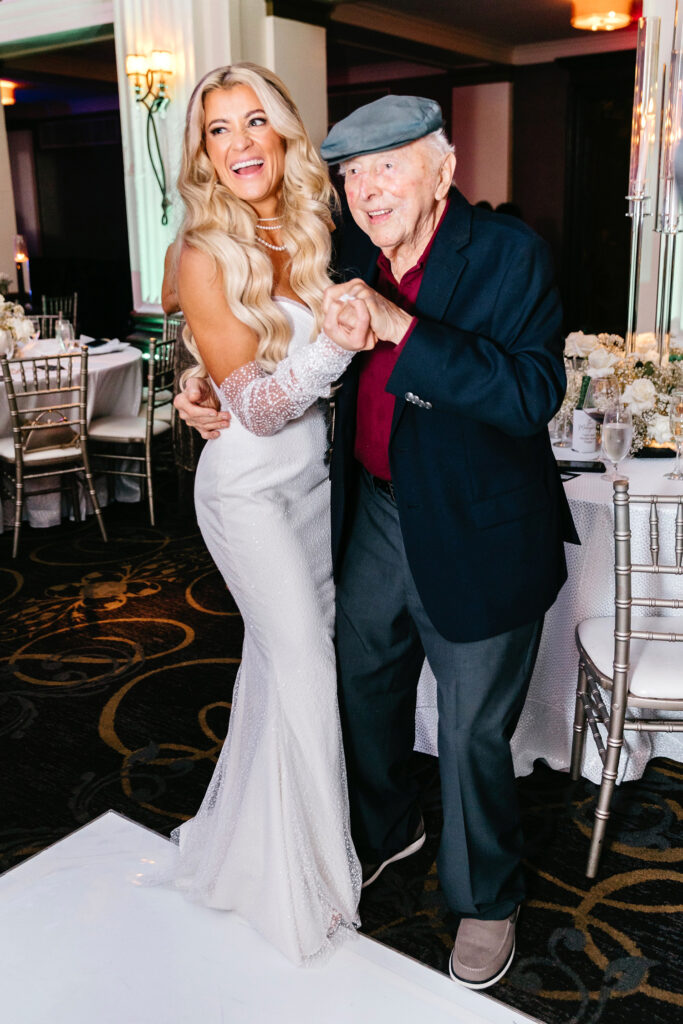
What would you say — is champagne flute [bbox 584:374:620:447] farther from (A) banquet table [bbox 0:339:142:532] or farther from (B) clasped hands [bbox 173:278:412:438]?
(A) banquet table [bbox 0:339:142:532]

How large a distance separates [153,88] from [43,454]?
336 centimetres

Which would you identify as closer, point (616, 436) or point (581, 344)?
point (616, 436)

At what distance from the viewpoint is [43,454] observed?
17.3 ft

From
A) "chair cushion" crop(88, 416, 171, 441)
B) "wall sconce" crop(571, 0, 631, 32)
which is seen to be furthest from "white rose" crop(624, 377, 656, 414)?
"wall sconce" crop(571, 0, 631, 32)

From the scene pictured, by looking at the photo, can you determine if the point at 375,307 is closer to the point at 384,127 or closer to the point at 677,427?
the point at 384,127

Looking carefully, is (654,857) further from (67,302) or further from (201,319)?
(67,302)

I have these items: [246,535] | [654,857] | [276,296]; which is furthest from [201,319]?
[654,857]

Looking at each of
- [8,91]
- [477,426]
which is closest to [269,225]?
[477,426]

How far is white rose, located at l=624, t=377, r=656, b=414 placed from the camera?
10.4ft

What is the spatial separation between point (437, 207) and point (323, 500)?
0.69m

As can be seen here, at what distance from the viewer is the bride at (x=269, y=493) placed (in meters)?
2.00

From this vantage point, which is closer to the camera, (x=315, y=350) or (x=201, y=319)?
(x=315, y=350)

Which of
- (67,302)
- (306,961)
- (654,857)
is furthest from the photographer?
(67,302)

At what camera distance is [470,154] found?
11.3 meters
